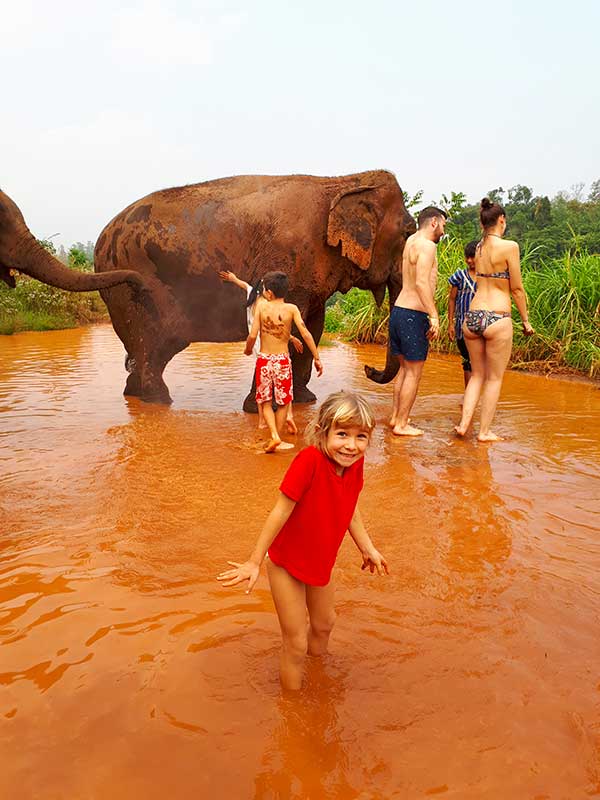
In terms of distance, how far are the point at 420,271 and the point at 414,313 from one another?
0.42m

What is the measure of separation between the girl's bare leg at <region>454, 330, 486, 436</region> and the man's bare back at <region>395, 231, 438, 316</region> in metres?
0.43

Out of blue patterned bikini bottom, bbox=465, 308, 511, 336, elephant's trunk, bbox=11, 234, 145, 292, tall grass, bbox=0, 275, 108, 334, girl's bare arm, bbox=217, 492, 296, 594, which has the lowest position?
tall grass, bbox=0, 275, 108, 334

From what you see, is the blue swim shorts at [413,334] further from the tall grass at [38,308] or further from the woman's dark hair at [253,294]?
the tall grass at [38,308]

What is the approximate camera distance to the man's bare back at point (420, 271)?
17.4ft

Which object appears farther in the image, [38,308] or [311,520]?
[38,308]

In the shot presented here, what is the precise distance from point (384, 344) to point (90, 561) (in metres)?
10.6

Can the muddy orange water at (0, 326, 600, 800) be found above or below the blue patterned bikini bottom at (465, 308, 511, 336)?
below

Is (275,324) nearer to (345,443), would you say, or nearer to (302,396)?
(302,396)

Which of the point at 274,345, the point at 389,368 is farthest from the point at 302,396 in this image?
the point at 274,345

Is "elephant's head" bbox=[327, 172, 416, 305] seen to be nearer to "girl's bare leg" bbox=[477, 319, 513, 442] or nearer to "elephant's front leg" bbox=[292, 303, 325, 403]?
"elephant's front leg" bbox=[292, 303, 325, 403]

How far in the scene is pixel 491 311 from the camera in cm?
525

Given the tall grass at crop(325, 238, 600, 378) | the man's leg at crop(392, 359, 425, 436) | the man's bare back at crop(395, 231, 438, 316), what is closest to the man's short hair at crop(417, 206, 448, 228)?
the man's bare back at crop(395, 231, 438, 316)

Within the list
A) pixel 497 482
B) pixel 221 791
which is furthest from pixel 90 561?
pixel 497 482

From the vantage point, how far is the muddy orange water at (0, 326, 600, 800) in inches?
72.3
